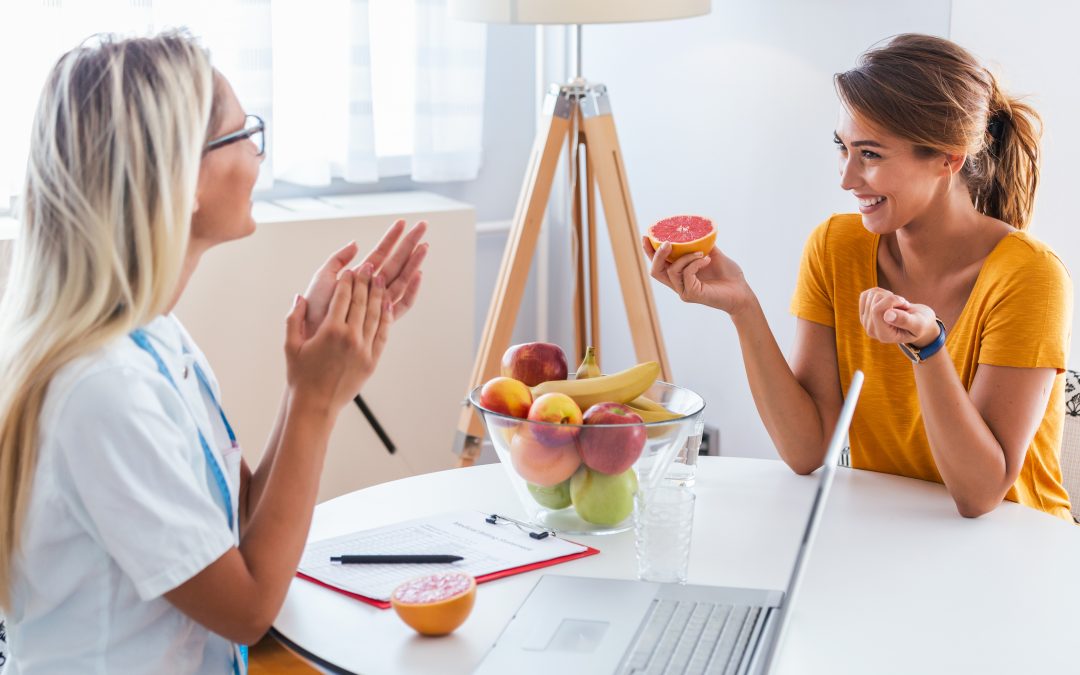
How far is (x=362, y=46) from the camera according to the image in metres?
2.97

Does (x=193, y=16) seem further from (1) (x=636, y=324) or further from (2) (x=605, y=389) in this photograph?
(2) (x=605, y=389)

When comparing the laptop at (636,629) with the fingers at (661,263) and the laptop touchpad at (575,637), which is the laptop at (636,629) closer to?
the laptop touchpad at (575,637)

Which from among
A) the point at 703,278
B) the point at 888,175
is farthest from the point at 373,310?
the point at 888,175

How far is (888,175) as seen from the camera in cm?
174

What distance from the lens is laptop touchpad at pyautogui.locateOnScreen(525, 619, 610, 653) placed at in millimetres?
1116

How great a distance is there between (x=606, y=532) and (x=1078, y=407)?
1.00 metres

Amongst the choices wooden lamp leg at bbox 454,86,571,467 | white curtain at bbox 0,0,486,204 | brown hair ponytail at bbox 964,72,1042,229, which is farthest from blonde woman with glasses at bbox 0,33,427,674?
white curtain at bbox 0,0,486,204

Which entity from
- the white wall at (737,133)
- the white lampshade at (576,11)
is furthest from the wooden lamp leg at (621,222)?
the white wall at (737,133)

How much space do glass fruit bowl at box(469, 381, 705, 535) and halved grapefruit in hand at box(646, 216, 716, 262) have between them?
0.35 meters

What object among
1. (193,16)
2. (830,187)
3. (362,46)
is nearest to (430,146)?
(362,46)

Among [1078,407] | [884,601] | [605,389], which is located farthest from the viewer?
[1078,407]

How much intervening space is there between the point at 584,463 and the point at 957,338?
0.68m

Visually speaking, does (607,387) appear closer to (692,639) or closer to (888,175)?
(692,639)

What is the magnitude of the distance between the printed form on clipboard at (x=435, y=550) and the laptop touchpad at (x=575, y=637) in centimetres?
15
